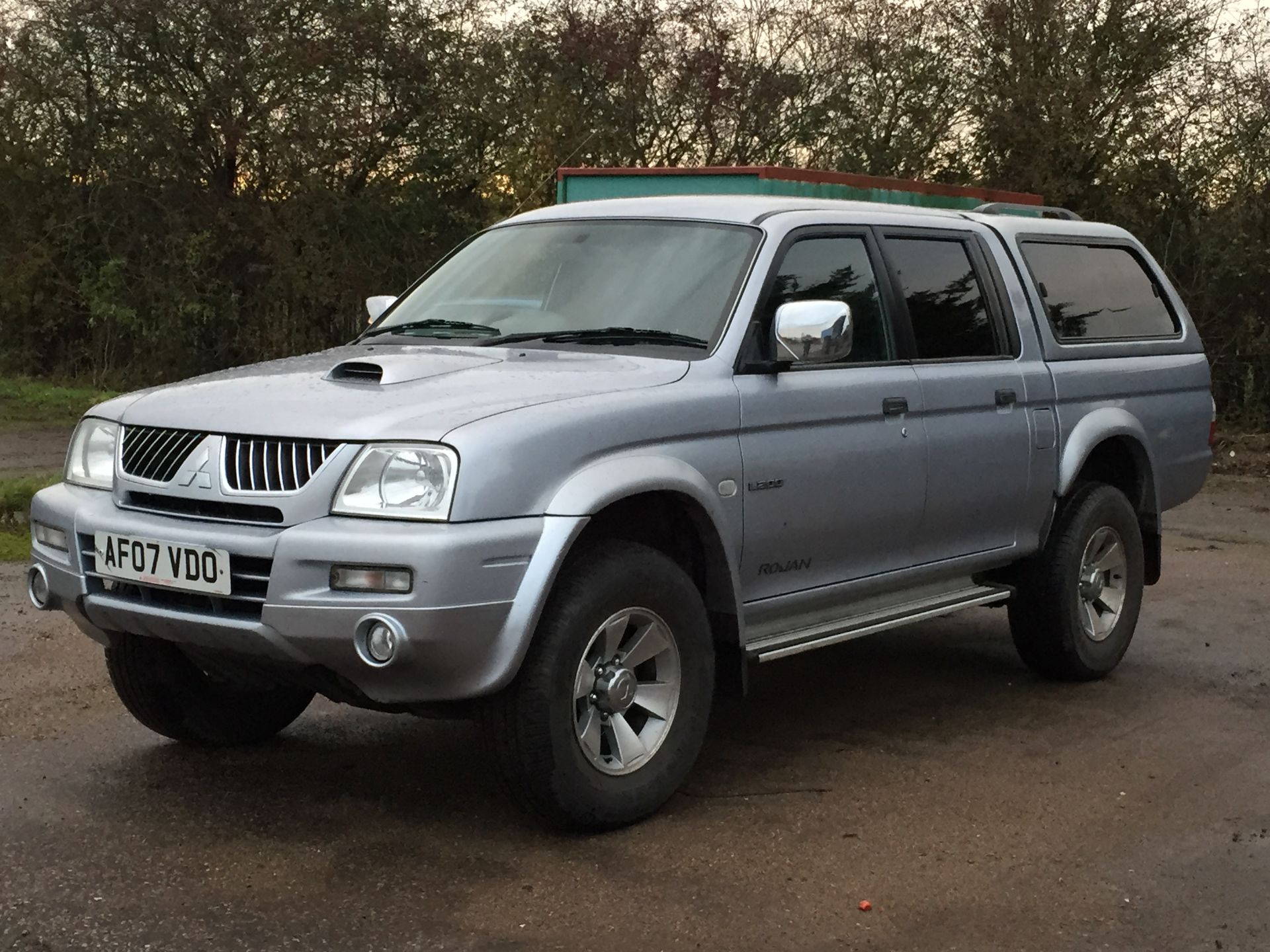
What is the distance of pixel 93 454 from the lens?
4941 millimetres

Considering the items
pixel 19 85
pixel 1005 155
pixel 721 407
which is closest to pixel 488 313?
pixel 721 407

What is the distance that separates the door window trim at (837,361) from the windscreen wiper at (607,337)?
16cm

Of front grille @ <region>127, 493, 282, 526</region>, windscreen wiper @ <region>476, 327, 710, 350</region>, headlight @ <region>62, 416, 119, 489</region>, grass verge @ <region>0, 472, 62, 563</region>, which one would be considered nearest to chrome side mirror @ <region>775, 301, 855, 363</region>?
windscreen wiper @ <region>476, 327, 710, 350</region>

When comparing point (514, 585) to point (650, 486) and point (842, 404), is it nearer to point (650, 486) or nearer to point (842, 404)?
point (650, 486)

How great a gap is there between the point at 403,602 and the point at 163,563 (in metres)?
0.77

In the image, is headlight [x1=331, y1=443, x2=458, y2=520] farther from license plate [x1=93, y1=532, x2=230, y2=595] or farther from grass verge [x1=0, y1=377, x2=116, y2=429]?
grass verge [x1=0, y1=377, x2=116, y2=429]

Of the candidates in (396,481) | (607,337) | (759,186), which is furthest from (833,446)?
(759,186)

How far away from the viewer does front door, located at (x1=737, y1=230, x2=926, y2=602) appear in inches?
202

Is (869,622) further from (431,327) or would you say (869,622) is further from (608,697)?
(431,327)

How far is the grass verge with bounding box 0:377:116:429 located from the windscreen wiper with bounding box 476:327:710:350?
1224 cm

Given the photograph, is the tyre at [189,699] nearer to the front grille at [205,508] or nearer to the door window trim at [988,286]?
the front grille at [205,508]

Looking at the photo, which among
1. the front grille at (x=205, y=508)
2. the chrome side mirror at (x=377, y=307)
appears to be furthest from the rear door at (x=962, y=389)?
the front grille at (x=205, y=508)

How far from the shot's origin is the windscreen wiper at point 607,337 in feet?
17.0

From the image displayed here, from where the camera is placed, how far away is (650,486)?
4.63 metres
